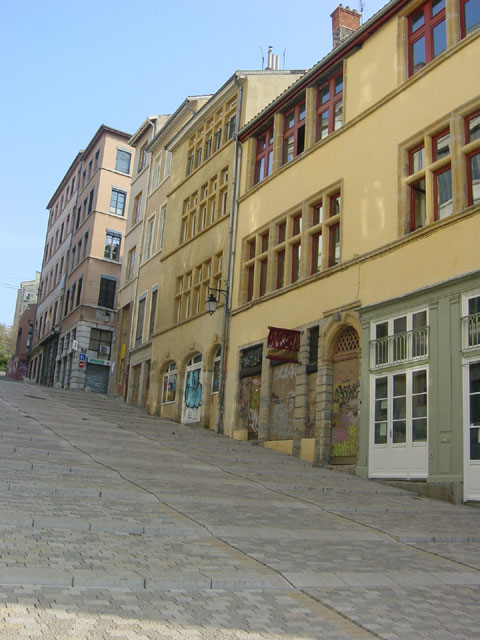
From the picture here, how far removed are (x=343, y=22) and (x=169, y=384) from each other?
46.4 ft

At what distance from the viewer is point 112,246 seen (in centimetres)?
4475

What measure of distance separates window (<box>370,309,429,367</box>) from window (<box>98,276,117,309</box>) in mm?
29167

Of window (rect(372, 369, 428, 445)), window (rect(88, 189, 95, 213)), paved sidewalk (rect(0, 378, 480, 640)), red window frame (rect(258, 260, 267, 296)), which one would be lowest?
paved sidewalk (rect(0, 378, 480, 640))

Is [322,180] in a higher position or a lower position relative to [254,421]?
higher

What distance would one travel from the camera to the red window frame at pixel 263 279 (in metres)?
22.0

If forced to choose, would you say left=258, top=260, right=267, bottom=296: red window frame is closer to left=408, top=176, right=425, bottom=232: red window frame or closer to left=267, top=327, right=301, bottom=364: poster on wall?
left=267, top=327, right=301, bottom=364: poster on wall

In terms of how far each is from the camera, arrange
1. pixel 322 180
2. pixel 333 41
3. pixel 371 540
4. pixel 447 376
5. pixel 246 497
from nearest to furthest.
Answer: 1. pixel 371 540
2. pixel 246 497
3. pixel 447 376
4. pixel 322 180
5. pixel 333 41

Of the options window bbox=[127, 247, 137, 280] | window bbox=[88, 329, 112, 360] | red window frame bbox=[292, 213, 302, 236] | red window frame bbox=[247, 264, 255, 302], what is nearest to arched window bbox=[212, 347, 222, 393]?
red window frame bbox=[247, 264, 255, 302]

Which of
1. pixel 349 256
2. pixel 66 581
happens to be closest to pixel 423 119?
pixel 349 256

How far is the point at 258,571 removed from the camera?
6.27 m

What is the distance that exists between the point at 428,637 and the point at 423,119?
12703mm

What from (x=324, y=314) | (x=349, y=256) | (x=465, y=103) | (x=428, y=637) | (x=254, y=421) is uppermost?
(x=465, y=103)

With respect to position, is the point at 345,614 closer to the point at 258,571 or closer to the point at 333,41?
the point at 258,571

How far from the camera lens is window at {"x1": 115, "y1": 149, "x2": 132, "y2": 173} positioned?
46.8 metres
